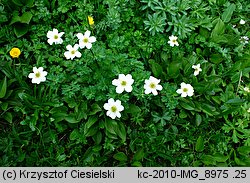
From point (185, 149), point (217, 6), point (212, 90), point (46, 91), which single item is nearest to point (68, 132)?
point (46, 91)

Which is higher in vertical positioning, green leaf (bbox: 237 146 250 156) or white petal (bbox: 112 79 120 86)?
white petal (bbox: 112 79 120 86)

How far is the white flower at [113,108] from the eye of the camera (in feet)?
8.23

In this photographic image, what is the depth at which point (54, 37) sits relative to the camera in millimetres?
2771

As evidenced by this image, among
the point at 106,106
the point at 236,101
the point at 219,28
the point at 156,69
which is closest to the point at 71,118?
the point at 106,106

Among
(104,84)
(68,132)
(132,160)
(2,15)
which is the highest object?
(2,15)

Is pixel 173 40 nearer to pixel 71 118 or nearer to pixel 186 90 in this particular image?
pixel 186 90

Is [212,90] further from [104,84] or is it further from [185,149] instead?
[104,84]

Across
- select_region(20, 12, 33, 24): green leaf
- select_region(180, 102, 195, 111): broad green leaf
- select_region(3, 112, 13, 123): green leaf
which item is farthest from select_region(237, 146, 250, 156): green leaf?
select_region(20, 12, 33, 24): green leaf

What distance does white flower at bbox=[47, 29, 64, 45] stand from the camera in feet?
9.03

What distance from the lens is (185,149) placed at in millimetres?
2801

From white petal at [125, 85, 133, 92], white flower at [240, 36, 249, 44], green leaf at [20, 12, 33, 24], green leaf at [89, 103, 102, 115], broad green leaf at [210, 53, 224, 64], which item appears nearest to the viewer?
white petal at [125, 85, 133, 92]

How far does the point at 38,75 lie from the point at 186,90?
109 centimetres

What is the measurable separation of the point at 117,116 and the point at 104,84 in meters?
0.25

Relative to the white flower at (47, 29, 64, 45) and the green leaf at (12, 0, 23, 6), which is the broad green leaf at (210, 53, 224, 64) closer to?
the white flower at (47, 29, 64, 45)
